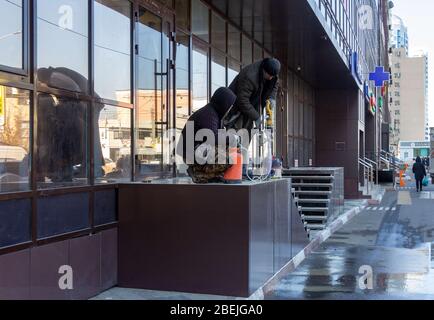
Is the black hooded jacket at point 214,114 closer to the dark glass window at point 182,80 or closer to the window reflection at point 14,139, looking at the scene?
the window reflection at point 14,139

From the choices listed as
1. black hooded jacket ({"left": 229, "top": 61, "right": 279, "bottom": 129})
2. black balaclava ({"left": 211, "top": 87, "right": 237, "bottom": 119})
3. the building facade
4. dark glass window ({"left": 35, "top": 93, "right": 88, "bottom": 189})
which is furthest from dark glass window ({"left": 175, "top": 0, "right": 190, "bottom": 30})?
dark glass window ({"left": 35, "top": 93, "right": 88, "bottom": 189})

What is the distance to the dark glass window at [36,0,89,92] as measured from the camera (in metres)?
5.87

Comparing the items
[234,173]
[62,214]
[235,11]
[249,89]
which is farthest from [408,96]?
[62,214]

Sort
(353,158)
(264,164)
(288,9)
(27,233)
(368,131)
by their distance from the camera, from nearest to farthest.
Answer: (27,233)
(264,164)
(288,9)
(353,158)
(368,131)

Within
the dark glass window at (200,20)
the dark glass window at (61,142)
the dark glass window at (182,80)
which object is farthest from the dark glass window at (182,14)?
the dark glass window at (61,142)

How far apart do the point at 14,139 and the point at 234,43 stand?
8683 millimetres

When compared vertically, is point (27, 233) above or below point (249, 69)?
below

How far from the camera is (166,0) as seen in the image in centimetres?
918

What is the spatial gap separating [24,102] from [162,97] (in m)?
3.59

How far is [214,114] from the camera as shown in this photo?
7.06 meters

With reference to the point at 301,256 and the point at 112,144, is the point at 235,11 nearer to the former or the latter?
the point at 301,256

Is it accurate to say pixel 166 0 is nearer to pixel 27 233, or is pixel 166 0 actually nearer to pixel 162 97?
pixel 162 97

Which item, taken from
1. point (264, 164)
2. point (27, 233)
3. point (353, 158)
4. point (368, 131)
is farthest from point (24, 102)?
point (368, 131)
